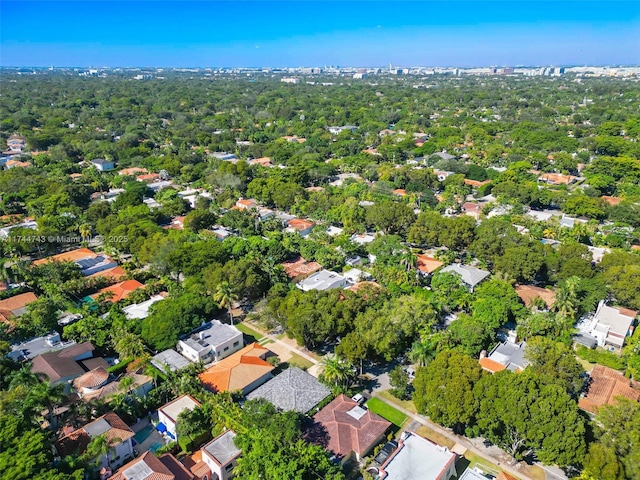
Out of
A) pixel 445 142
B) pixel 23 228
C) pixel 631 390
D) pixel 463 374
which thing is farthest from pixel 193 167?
pixel 631 390

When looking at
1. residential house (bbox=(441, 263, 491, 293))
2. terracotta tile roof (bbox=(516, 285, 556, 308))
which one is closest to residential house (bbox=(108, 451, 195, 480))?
residential house (bbox=(441, 263, 491, 293))

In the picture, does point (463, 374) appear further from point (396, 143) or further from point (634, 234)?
point (396, 143)

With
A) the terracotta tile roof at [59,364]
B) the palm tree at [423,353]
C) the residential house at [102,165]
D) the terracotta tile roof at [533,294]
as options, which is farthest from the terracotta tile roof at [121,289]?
the residential house at [102,165]

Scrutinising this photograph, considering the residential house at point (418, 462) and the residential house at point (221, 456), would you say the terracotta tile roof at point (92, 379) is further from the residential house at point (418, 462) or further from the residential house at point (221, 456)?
the residential house at point (418, 462)

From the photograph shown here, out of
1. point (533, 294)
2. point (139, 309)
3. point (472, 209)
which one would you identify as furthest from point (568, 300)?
point (139, 309)

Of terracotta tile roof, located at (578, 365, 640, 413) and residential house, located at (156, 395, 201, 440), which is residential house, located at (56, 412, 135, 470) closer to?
residential house, located at (156, 395, 201, 440)
